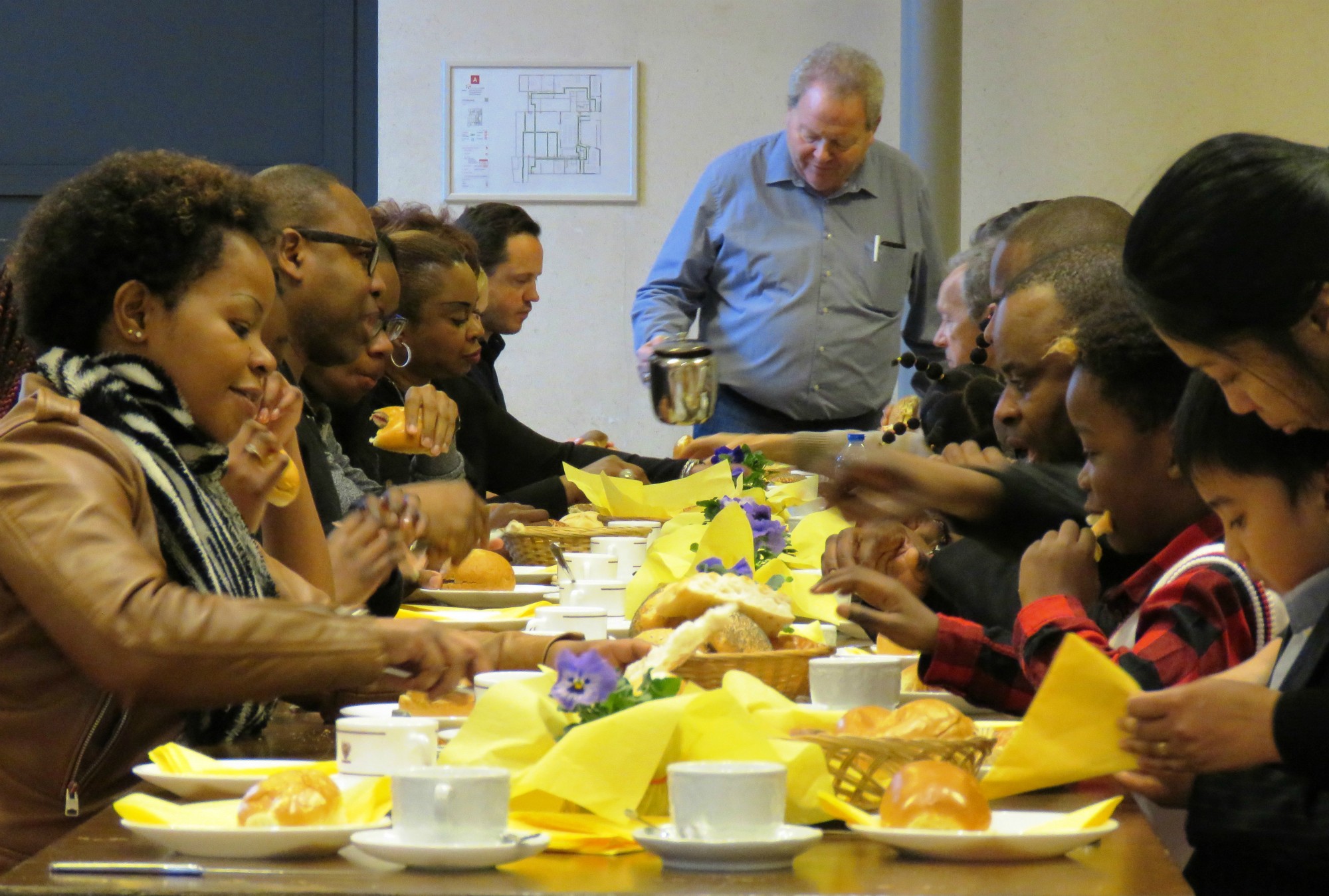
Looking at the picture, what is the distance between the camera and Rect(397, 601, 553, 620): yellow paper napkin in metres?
2.32

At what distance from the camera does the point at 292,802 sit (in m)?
1.11

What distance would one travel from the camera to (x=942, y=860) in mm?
1083

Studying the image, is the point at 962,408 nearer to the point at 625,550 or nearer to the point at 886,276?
the point at 625,550

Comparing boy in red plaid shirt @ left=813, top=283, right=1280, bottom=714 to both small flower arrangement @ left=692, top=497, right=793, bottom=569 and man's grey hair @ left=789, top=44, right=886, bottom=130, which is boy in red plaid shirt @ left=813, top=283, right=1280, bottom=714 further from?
man's grey hair @ left=789, top=44, right=886, bottom=130

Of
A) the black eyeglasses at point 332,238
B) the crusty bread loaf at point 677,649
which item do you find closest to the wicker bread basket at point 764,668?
the crusty bread loaf at point 677,649

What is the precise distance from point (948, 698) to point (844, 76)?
12.0ft

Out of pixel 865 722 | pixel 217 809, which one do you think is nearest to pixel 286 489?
pixel 217 809

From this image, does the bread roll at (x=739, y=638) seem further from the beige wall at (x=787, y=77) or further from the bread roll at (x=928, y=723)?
the beige wall at (x=787, y=77)

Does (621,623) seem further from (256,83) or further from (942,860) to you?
(256,83)

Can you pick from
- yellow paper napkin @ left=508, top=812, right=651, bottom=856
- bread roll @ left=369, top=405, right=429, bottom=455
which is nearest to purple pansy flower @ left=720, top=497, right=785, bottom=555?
bread roll @ left=369, top=405, right=429, bottom=455

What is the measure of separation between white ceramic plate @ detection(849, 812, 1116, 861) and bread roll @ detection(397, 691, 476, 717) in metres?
0.58

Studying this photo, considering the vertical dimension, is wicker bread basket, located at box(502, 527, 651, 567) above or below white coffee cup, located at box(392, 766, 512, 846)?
below

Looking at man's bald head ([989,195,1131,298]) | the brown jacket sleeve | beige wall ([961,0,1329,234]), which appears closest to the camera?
the brown jacket sleeve

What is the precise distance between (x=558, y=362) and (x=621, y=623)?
4.50 metres
